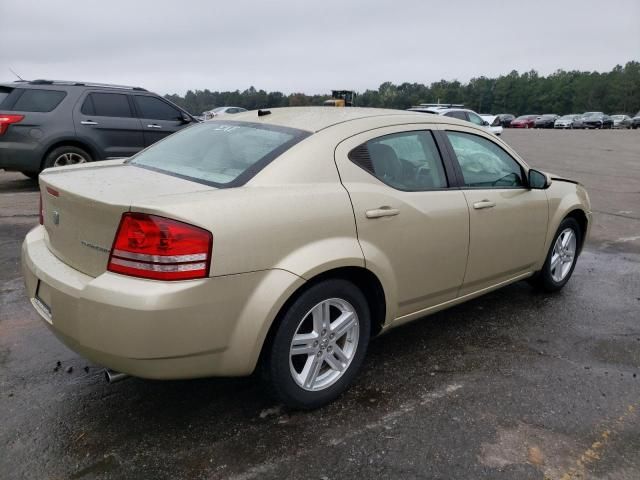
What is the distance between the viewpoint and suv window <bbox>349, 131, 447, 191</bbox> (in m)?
3.14

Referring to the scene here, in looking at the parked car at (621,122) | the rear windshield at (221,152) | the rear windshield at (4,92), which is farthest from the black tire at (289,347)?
the parked car at (621,122)

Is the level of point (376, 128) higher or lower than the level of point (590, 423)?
higher

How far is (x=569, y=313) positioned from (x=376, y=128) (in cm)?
238

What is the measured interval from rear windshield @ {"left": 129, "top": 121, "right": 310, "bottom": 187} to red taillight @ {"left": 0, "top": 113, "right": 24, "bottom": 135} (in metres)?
5.77

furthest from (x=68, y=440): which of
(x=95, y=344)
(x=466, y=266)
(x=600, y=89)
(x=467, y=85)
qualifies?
(x=467, y=85)

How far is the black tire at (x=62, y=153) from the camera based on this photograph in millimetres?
8484

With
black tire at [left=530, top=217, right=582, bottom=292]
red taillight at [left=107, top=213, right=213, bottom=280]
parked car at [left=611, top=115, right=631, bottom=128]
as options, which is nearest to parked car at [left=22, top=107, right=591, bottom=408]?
red taillight at [left=107, top=213, right=213, bottom=280]

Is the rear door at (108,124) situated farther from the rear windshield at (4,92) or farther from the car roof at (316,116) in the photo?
the car roof at (316,116)

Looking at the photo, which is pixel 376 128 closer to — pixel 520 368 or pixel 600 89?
pixel 520 368

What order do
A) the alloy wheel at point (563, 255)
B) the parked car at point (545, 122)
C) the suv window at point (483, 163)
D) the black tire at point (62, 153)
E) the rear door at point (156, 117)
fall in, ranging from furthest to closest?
the parked car at point (545, 122) < the rear door at point (156, 117) < the black tire at point (62, 153) < the alloy wheel at point (563, 255) < the suv window at point (483, 163)

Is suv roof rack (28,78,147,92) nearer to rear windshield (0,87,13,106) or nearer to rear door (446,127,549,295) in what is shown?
rear windshield (0,87,13,106)

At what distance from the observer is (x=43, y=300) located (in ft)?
9.02

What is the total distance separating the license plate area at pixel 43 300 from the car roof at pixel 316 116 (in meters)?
1.56

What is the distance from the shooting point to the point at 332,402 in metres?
3.00
